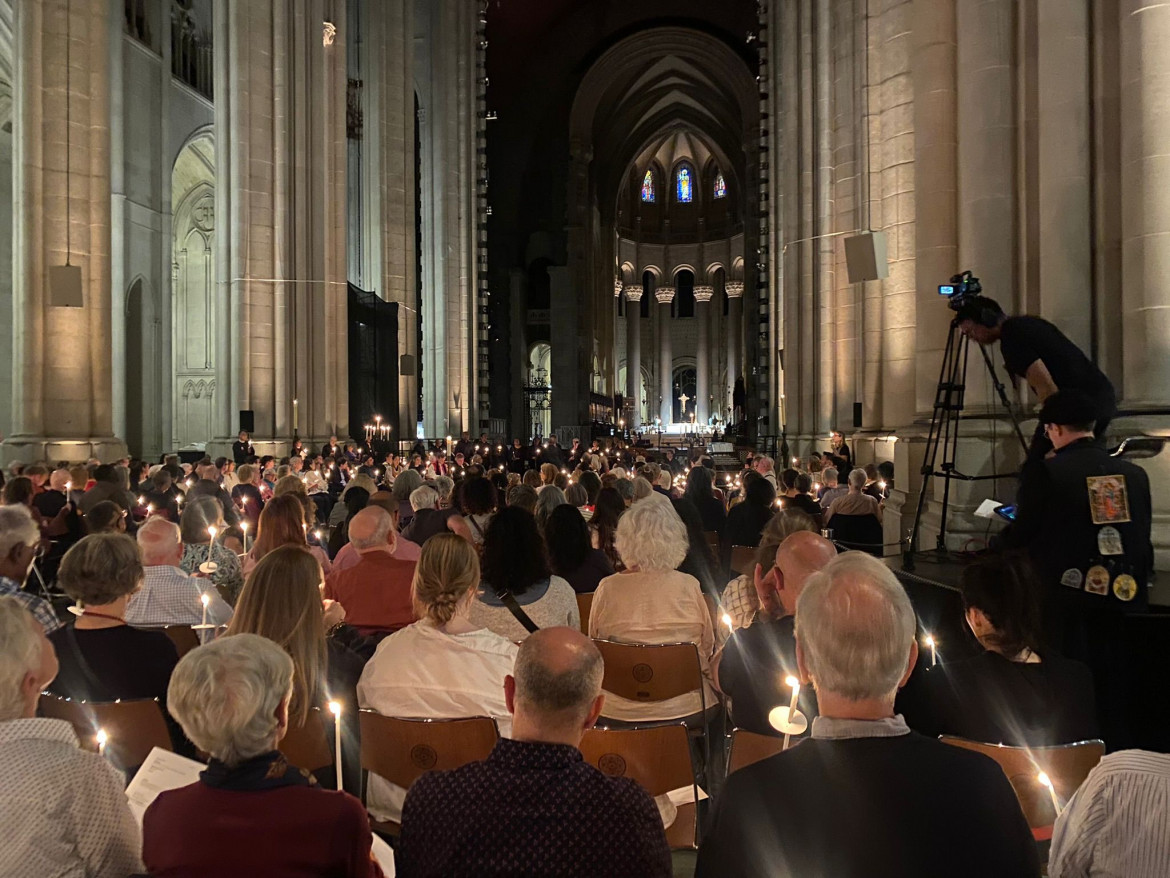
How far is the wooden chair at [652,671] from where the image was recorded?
169 inches

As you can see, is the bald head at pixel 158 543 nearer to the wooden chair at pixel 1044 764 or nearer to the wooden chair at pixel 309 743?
the wooden chair at pixel 309 743

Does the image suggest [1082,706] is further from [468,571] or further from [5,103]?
[5,103]

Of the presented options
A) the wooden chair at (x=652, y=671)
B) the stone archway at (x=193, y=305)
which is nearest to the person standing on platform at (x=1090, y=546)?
the wooden chair at (x=652, y=671)

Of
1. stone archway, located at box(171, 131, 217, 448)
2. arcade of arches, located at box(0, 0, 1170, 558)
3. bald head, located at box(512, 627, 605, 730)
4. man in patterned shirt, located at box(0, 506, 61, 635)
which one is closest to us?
bald head, located at box(512, 627, 605, 730)

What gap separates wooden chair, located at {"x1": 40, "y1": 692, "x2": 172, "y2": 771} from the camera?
10.7 feet

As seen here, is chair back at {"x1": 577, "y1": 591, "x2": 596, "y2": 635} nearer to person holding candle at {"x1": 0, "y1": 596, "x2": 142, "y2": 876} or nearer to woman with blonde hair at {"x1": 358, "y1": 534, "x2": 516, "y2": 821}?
woman with blonde hair at {"x1": 358, "y1": 534, "x2": 516, "y2": 821}

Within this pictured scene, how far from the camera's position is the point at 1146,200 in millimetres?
6152

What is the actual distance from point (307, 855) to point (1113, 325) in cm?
641

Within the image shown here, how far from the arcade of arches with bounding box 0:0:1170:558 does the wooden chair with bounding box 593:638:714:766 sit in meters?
3.38

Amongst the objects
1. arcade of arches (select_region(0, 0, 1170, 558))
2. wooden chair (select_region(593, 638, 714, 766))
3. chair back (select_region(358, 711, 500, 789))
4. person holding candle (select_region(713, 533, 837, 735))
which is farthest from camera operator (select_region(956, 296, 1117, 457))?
chair back (select_region(358, 711, 500, 789))

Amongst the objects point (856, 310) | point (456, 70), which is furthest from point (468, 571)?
point (456, 70)

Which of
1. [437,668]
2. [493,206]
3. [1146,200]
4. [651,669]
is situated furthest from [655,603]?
[493,206]

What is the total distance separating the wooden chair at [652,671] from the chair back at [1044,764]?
1.71m

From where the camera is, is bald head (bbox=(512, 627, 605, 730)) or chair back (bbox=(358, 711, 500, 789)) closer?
bald head (bbox=(512, 627, 605, 730))
